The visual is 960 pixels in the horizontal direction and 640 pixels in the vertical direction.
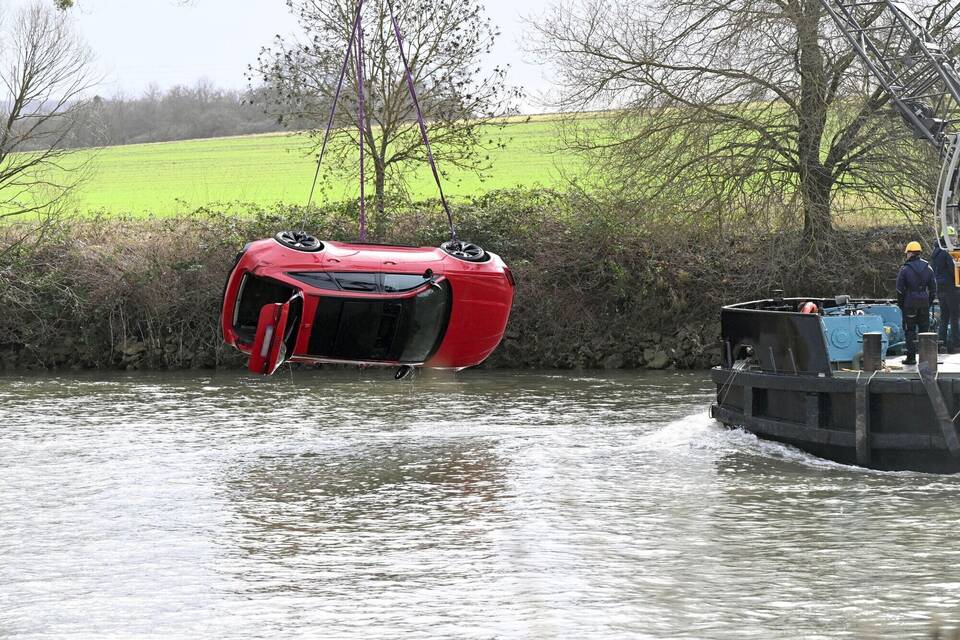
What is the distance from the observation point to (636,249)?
1256 inches

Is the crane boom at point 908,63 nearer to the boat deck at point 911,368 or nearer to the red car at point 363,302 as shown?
the boat deck at point 911,368

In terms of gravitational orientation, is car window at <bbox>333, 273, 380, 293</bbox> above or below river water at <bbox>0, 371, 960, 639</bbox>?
above

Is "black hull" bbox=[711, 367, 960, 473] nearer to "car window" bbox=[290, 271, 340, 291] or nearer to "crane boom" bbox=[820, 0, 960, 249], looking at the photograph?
"crane boom" bbox=[820, 0, 960, 249]

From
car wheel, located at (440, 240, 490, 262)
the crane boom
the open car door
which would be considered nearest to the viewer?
the open car door

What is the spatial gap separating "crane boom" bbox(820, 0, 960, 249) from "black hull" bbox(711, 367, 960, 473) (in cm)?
475

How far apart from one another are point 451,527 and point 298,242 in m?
3.72

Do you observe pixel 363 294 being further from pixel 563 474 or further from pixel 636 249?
pixel 636 249

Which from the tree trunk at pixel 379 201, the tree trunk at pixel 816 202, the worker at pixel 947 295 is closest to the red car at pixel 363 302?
the worker at pixel 947 295

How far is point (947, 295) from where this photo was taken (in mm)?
Answer: 20016

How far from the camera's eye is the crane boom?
79.9 ft

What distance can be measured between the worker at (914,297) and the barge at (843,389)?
33 cm

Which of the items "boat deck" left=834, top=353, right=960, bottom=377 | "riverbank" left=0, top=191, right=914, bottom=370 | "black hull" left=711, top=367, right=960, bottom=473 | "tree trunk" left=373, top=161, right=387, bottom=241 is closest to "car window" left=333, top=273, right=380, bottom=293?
"black hull" left=711, top=367, right=960, bottom=473

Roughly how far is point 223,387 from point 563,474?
11.0 meters

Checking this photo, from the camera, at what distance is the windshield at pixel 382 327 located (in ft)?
54.0
